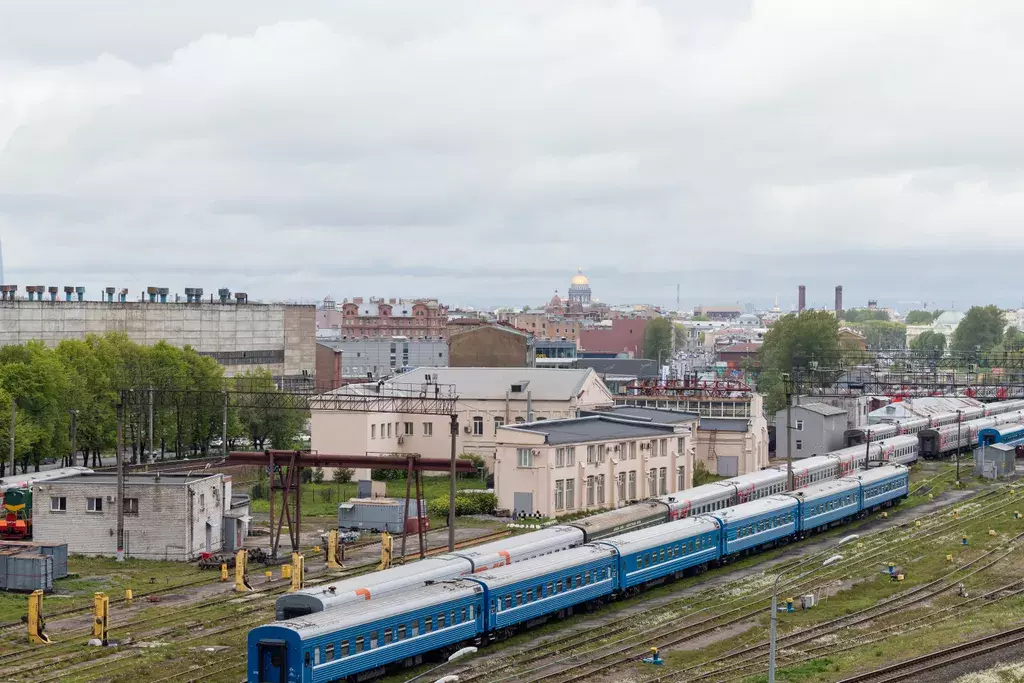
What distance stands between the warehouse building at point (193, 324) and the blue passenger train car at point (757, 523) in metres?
71.7

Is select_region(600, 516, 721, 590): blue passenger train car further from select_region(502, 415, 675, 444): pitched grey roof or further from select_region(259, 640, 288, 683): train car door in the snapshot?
select_region(502, 415, 675, 444): pitched grey roof

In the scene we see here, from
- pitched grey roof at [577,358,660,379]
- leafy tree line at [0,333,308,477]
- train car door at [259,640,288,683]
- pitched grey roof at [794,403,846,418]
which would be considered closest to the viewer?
train car door at [259,640,288,683]

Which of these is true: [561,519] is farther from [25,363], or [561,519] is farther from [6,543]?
[25,363]

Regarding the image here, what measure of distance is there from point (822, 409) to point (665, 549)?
194 feet

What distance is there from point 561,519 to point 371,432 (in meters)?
21.9

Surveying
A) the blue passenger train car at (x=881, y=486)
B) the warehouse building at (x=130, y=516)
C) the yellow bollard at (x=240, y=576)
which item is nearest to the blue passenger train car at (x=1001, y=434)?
the blue passenger train car at (x=881, y=486)

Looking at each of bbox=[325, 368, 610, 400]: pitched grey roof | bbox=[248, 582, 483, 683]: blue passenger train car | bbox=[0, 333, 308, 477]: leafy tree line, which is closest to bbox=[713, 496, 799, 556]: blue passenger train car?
bbox=[248, 582, 483, 683]: blue passenger train car

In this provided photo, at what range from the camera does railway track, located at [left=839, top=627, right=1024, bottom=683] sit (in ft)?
122

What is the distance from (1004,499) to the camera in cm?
7850

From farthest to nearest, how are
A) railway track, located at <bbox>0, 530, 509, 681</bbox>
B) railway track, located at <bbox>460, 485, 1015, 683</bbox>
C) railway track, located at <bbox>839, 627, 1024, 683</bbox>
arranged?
railway track, located at <bbox>0, 530, 509, 681</bbox> → railway track, located at <bbox>460, 485, 1015, 683</bbox> → railway track, located at <bbox>839, 627, 1024, 683</bbox>

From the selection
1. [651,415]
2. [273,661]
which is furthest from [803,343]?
[273,661]

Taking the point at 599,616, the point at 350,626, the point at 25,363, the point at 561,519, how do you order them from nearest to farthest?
the point at 350,626 → the point at 599,616 → the point at 561,519 → the point at 25,363

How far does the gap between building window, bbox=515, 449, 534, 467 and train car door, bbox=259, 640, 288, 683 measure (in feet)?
132

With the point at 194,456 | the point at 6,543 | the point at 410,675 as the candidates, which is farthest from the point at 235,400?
the point at 410,675
